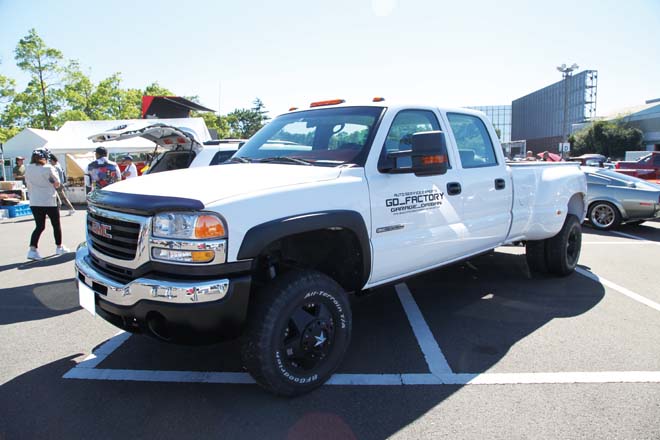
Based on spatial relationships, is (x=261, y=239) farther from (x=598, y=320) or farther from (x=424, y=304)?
(x=598, y=320)

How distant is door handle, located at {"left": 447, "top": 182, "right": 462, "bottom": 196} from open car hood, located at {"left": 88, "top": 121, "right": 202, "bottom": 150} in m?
5.11

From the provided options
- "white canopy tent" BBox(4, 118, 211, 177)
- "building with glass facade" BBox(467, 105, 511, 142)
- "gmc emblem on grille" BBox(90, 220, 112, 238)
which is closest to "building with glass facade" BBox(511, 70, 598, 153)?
"building with glass facade" BBox(467, 105, 511, 142)

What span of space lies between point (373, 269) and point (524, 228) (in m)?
2.49

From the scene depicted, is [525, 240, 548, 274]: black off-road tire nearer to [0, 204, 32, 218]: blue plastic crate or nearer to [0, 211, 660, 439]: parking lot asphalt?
[0, 211, 660, 439]: parking lot asphalt

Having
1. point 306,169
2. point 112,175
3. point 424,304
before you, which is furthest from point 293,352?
point 112,175

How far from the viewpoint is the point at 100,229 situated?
2.95 metres

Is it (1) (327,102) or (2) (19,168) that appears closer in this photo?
(1) (327,102)

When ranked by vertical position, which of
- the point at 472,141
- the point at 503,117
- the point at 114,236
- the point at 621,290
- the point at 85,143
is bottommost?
the point at 621,290

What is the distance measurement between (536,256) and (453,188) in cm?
238

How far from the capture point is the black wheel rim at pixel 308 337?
2.81 metres

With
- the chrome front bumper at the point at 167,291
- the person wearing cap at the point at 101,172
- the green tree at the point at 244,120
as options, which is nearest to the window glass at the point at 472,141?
the chrome front bumper at the point at 167,291

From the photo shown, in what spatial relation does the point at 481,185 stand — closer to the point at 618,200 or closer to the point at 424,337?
the point at 424,337

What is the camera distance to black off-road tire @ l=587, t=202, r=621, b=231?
947cm

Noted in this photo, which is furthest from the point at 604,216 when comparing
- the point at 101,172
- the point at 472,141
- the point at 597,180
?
the point at 101,172
